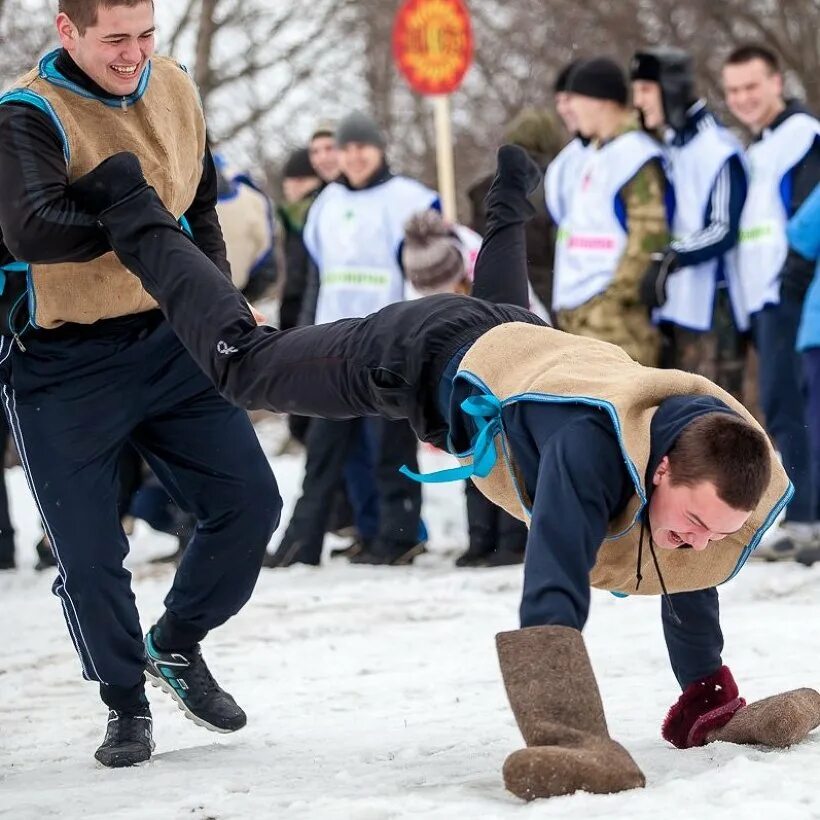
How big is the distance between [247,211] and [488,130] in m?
12.5

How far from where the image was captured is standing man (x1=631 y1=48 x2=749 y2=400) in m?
7.25

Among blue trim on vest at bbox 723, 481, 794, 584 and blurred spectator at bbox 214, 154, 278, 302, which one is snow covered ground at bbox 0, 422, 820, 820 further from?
blurred spectator at bbox 214, 154, 278, 302

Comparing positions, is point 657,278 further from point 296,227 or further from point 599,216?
point 296,227

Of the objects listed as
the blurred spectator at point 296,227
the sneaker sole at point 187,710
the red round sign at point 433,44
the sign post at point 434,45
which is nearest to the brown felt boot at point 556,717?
the sneaker sole at point 187,710

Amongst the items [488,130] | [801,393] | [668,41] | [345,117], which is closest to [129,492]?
[345,117]

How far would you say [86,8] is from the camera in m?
3.99

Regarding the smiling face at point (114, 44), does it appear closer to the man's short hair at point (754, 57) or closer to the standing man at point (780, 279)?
A: the standing man at point (780, 279)

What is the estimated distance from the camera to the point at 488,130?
66.8ft

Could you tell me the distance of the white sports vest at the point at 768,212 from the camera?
23.4 feet

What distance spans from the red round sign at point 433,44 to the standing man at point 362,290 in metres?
3.15

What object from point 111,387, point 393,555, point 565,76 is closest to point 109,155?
point 111,387

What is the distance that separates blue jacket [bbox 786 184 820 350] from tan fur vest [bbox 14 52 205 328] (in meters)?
3.32

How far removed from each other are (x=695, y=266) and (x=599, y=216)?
530 millimetres

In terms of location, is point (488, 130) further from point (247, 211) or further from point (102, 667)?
point (102, 667)
